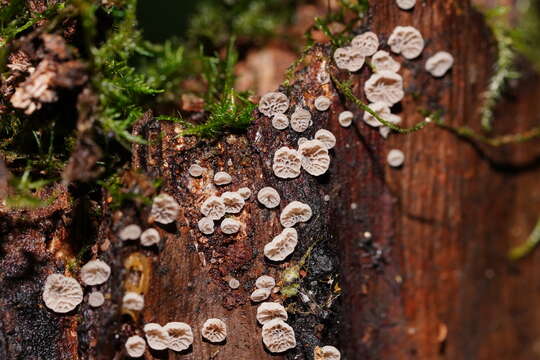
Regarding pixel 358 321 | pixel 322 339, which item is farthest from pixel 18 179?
pixel 358 321

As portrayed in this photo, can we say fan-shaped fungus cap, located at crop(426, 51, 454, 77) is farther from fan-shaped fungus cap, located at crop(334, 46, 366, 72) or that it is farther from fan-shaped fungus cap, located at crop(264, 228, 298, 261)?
fan-shaped fungus cap, located at crop(264, 228, 298, 261)

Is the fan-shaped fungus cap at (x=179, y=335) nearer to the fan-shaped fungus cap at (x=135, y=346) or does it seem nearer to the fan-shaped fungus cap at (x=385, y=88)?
the fan-shaped fungus cap at (x=135, y=346)

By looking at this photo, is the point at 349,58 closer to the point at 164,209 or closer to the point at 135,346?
the point at 164,209

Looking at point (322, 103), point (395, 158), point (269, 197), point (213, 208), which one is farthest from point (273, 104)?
point (395, 158)

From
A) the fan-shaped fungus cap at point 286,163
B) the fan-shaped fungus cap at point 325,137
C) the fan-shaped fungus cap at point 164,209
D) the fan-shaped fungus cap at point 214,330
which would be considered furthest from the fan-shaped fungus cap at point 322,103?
the fan-shaped fungus cap at point 214,330

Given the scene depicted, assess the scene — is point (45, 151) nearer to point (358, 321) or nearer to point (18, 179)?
point (18, 179)
